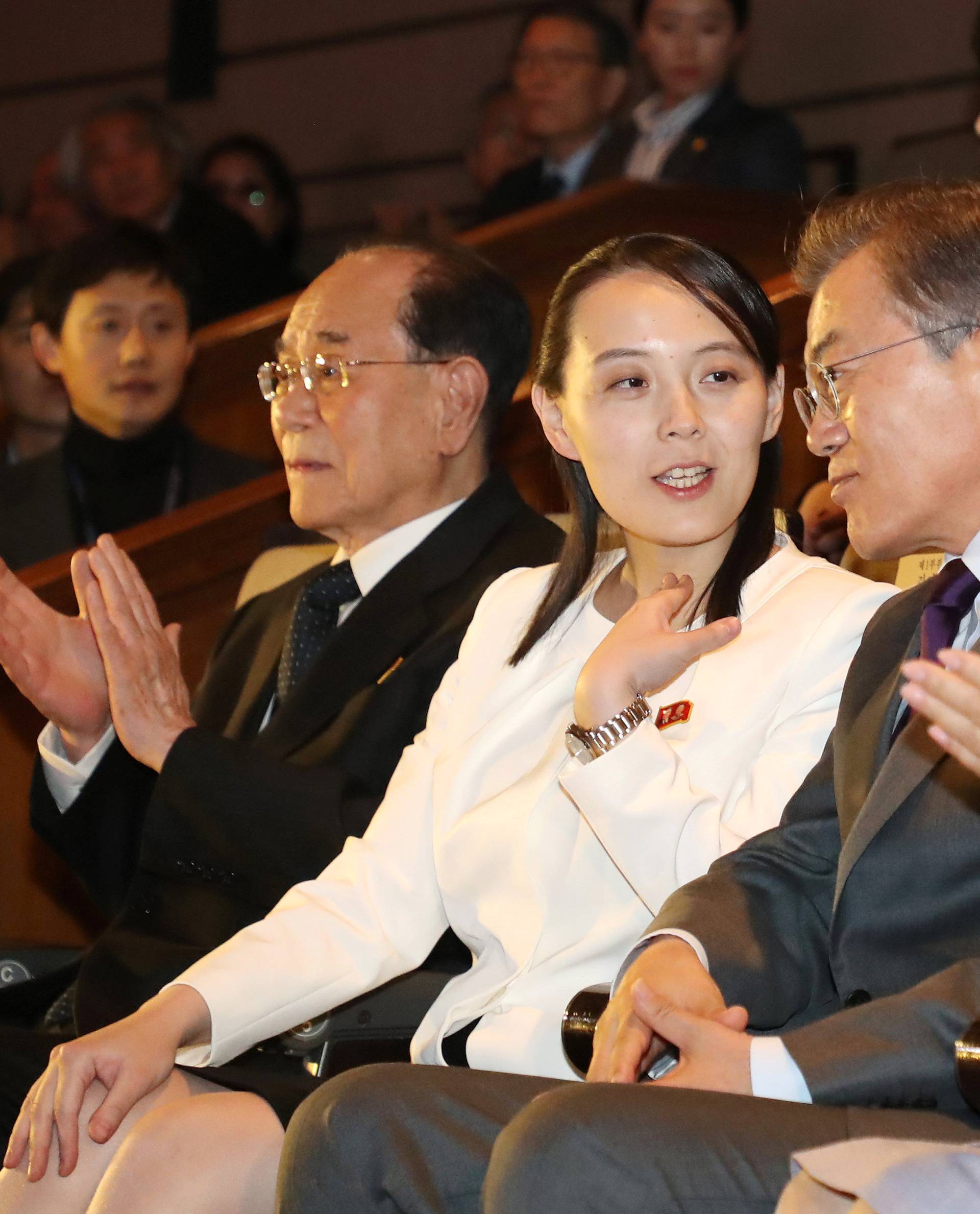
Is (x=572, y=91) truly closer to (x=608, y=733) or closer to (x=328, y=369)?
(x=328, y=369)

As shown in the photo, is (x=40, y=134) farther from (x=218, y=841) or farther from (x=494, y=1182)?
(x=494, y=1182)

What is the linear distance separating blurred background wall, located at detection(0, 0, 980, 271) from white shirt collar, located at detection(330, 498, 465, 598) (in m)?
3.36

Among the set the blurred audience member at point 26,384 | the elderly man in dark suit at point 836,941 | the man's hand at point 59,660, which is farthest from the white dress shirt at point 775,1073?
the blurred audience member at point 26,384

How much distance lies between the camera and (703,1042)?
152 cm

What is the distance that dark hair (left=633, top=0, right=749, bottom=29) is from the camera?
494 cm

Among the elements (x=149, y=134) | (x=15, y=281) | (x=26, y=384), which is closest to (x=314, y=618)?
(x=26, y=384)

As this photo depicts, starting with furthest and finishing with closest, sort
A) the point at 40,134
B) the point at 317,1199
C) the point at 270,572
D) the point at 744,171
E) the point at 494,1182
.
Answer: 1. the point at 40,134
2. the point at 744,171
3. the point at 270,572
4. the point at 317,1199
5. the point at 494,1182

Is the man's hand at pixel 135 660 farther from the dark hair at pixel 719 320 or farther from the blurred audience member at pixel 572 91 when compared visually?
the blurred audience member at pixel 572 91

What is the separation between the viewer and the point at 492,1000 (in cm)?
197

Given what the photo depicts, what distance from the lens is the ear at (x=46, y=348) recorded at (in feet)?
14.0

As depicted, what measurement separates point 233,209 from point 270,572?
2.60 meters

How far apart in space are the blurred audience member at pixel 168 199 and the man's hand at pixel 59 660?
8.21ft

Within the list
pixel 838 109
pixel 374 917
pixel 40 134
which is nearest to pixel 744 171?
pixel 838 109

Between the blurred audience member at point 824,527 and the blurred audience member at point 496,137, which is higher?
the blurred audience member at point 496,137
